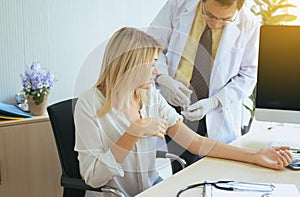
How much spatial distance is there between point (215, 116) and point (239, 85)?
18 cm

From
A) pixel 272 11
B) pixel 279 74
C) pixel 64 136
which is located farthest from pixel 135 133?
pixel 272 11

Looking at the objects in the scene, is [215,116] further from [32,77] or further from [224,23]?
[32,77]

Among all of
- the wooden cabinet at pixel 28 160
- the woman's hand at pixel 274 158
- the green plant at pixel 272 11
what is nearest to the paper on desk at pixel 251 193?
the woman's hand at pixel 274 158

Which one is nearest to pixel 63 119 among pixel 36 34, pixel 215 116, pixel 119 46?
pixel 119 46

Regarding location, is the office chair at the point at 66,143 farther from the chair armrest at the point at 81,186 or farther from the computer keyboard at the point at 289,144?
the computer keyboard at the point at 289,144

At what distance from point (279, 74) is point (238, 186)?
590 millimetres

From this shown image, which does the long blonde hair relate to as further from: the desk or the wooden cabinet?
the wooden cabinet

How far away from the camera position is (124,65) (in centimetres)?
131

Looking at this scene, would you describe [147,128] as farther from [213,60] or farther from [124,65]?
[213,60]

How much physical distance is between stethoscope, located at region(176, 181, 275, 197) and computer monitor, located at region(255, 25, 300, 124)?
480mm

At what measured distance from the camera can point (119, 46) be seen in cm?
133

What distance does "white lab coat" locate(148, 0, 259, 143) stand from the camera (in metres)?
1.79

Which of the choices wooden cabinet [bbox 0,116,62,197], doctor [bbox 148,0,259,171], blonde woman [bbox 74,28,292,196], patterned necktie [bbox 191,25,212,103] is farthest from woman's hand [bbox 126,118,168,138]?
wooden cabinet [bbox 0,116,62,197]

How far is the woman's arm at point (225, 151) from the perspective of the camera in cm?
134
